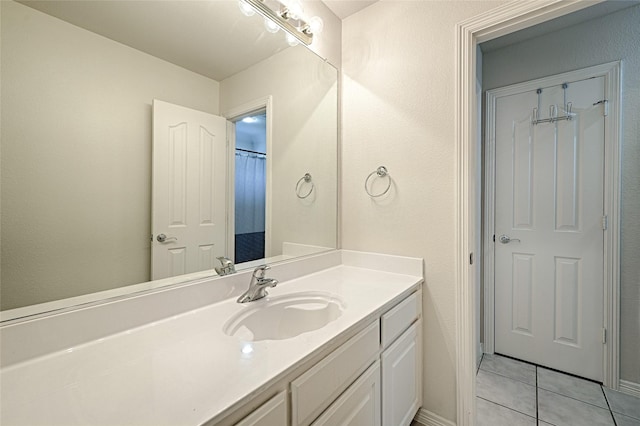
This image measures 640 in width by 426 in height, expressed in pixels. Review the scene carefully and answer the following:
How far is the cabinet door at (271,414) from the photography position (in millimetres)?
Result: 595

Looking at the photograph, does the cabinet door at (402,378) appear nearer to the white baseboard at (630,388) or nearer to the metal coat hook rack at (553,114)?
the white baseboard at (630,388)

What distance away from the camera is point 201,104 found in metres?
1.12

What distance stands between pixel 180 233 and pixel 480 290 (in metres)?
2.26

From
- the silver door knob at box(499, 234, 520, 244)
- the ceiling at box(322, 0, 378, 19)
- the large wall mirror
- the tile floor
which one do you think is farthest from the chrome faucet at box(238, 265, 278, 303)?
the silver door knob at box(499, 234, 520, 244)

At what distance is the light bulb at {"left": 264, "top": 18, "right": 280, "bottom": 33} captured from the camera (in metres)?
1.35

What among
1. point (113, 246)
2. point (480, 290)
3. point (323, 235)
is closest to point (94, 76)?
point (113, 246)

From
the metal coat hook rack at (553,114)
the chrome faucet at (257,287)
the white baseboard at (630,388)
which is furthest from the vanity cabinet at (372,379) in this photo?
the metal coat hook rack at (553,114)

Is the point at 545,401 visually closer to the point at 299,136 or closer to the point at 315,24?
the point at 299,136

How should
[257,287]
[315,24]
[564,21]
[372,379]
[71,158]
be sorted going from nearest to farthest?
[71,158] → [372,379] → [257,287] → [315,24] → [564,21]

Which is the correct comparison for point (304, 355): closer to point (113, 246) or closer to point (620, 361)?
point (113, 246)

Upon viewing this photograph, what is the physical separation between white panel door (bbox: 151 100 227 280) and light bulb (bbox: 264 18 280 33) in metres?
0.57

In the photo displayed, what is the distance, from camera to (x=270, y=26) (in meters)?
1.38

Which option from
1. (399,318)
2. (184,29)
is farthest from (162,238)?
(399,318)

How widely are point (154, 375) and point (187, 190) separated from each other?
66 centimetres
